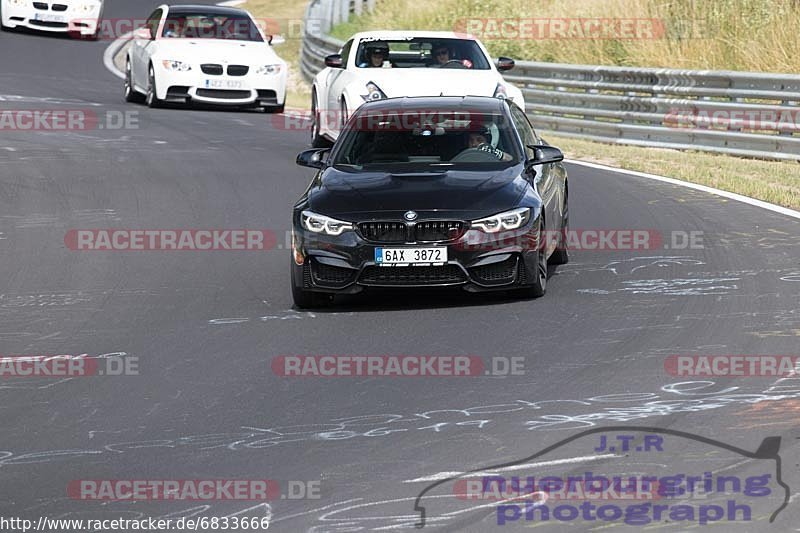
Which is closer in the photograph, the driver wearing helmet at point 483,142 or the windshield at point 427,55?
the driver wearing helmet at point 483,142

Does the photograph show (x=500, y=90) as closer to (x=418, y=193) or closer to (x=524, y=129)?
(x=524, y=129)

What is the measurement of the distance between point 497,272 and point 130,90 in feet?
54.7

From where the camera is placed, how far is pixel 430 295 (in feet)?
36.1

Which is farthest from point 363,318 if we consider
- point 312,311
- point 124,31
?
point 124,31

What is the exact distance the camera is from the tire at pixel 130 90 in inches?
1014

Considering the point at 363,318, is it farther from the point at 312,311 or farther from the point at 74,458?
the point at 74,458

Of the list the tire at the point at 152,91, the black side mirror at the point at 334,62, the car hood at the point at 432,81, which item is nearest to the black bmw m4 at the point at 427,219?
the car hood at the point at 432,81

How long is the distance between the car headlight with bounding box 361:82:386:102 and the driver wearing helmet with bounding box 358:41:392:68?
2.44ft

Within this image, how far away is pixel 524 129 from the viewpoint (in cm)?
1214

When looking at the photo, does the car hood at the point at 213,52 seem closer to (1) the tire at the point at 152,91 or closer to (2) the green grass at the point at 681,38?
(1) the tire at the point at 152,91

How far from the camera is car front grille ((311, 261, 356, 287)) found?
1038 centimetres

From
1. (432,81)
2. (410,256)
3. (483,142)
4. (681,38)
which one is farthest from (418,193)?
(681,38)

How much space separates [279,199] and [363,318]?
19.3 ft

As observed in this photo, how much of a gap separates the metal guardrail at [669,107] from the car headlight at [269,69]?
360 centimetres
